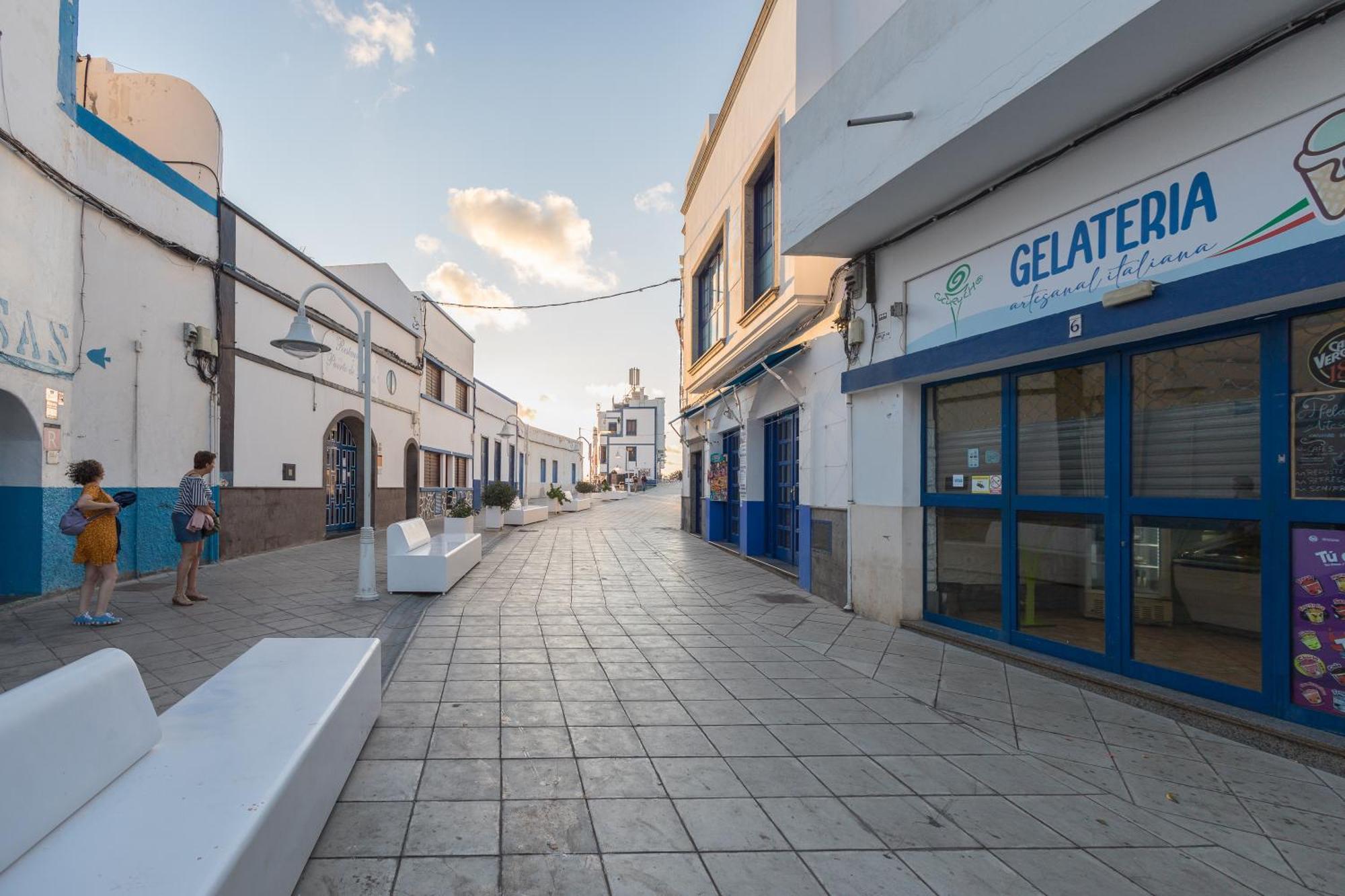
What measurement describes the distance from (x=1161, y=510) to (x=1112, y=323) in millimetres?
1264

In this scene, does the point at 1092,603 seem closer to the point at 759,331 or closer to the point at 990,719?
the point at 990,719

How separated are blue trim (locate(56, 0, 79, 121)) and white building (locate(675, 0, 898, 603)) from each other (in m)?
7.59

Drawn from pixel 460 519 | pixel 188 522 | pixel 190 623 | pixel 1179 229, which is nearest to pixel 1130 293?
pixel 1179 229

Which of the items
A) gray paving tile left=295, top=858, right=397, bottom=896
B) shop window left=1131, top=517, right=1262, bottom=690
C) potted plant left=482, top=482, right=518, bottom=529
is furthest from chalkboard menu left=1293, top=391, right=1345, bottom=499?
potted plant left=482, top=482, right=518, bottom=529

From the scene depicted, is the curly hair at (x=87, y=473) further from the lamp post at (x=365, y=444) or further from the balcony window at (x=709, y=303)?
the balcony window at (x=709, y=303)

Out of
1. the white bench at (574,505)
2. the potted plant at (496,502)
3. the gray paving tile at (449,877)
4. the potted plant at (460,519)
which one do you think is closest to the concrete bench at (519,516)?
the potted plant at (496,502)

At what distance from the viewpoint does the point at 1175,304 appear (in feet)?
12.7

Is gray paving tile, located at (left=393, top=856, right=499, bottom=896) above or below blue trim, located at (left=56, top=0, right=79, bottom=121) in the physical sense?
below

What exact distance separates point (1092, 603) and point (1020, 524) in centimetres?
81

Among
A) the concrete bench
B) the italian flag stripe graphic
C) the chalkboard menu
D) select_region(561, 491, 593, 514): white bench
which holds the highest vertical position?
the italian flag stripe graphic

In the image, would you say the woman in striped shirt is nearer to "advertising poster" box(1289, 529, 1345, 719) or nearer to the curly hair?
the curly hair

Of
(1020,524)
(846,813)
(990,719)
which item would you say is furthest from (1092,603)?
(846,813)

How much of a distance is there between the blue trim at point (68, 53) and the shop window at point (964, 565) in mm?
9822

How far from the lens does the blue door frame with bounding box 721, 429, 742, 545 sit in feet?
42.5
